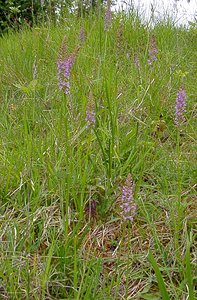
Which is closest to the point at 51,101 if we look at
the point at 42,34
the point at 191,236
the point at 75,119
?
the point at 75,119

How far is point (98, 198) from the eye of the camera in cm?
142

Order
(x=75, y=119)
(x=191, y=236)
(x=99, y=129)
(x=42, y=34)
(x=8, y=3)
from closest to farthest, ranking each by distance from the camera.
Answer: (x=191, y=236) → (x=99, y=129) → (x=75, y=119) → (x=42, y=34) → (x=8, y=3)

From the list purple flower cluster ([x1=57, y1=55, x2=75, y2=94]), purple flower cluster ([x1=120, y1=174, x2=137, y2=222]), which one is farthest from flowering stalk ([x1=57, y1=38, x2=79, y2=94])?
purple flower cluster ([x1=120, y1=174, x2=137, y2=222])

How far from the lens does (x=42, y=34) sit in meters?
2.90

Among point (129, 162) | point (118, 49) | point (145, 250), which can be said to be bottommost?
point (145, 250)

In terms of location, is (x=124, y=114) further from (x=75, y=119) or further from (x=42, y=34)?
(x=42, y=34)

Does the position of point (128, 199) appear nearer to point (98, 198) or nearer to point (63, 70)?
point (63, 70)

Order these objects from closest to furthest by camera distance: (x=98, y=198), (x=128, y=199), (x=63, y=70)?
(x=128, y=199) < (x=63, y=70) < (x=98, y=198)

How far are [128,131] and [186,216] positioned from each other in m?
0.58

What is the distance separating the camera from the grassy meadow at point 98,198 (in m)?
1.10

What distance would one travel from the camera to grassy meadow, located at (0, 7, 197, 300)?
1.10 metres

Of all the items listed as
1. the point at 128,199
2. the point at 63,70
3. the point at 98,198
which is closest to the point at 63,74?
the point at 63,70

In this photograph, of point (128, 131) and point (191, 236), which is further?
point (128, 131)

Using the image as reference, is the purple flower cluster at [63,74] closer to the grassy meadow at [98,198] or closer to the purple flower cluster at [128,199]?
the grassy meadow at [98,198]
